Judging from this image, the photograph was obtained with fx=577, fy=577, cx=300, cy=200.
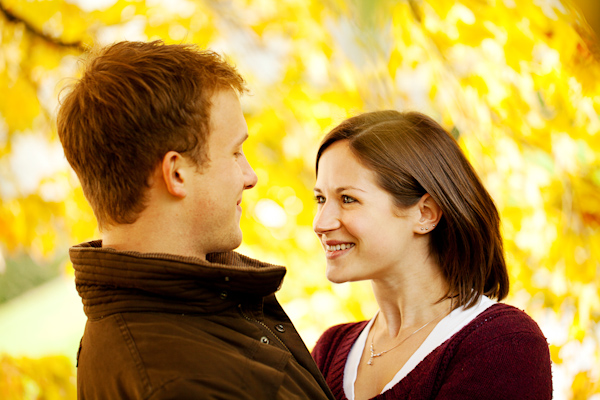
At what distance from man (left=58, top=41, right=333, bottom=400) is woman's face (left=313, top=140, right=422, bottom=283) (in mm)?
456

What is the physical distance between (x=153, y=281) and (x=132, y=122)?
34 centimetres

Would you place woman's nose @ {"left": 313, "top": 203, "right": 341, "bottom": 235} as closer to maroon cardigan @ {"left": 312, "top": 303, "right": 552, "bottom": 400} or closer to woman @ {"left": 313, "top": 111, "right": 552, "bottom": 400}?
woman @ {"left": 313, "top": 111, "right": 552, "bottom": 400}

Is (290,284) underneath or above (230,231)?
underneath

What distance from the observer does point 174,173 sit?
1245 millimetres

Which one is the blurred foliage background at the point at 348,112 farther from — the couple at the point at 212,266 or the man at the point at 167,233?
the man at the point at 167,233

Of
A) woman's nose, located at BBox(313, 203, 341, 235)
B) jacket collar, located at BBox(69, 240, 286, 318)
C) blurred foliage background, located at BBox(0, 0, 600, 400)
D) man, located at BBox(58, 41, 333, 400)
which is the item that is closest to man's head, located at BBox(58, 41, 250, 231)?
man, located at BBox(58, 41, 333, 400)

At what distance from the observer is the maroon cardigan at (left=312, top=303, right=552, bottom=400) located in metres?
1.40

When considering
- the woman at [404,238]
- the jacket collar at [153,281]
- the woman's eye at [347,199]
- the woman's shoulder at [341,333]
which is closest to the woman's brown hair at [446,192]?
the woman at [404,238]

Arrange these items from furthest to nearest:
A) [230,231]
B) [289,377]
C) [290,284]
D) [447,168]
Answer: [290,284] < [447,168] < [230,231] < [289,377]

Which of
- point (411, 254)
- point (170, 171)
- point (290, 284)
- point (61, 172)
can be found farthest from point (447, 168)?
point (61, 172)

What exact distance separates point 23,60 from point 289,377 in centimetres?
183

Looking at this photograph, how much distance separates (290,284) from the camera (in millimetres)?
2836

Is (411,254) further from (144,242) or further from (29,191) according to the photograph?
(29,191)

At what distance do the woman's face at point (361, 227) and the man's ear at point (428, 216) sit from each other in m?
0.01
